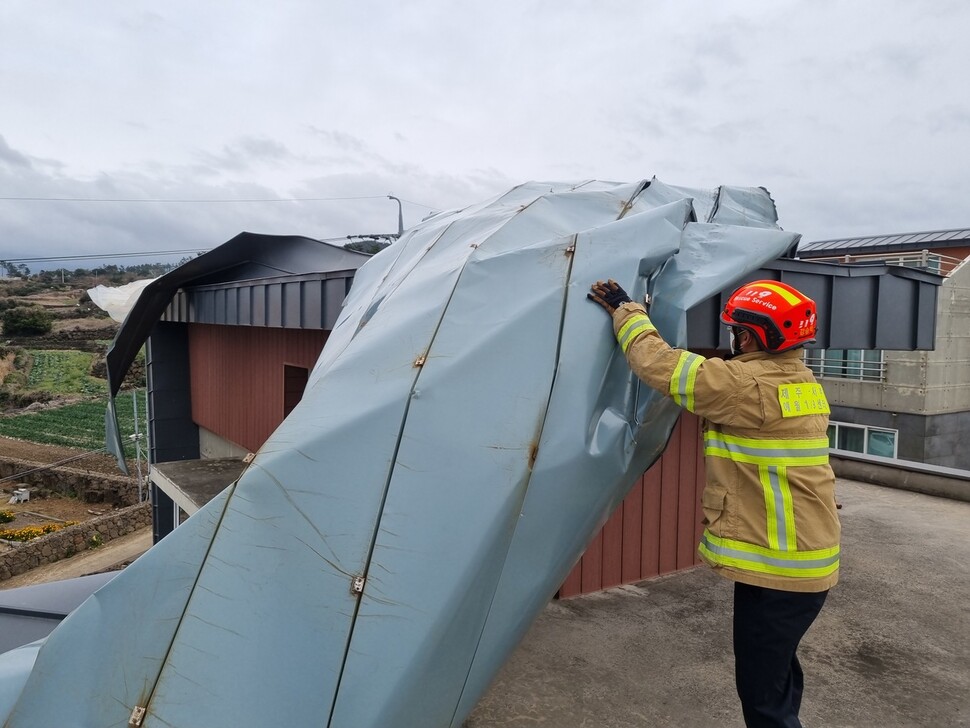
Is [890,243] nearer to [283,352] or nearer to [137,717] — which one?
[283,352]

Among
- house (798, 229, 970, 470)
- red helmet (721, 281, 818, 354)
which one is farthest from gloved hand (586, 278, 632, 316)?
house (798, 229, 970, 470)

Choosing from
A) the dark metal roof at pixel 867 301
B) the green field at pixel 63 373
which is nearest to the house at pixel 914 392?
the dark metal roof at pixel 867 301

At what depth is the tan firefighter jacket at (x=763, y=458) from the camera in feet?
8.30

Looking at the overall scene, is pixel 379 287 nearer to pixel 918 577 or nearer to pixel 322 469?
pixel 322 469

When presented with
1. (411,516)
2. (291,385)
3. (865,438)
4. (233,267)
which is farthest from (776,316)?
(865,438)

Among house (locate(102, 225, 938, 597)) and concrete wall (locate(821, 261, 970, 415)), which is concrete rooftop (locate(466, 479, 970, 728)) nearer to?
house (locate(102, 225, 938, 597))

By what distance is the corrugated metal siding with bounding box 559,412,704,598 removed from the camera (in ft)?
19.4

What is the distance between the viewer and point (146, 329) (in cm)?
1248

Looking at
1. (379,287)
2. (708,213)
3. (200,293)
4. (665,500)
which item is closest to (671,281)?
(708,213)

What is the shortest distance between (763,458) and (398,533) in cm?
141

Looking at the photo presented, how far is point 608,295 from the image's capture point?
273 centimetres

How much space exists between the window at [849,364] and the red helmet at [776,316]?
20049mm

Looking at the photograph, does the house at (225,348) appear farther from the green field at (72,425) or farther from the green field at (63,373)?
the green field at (63,373)

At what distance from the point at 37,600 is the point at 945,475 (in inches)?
451
